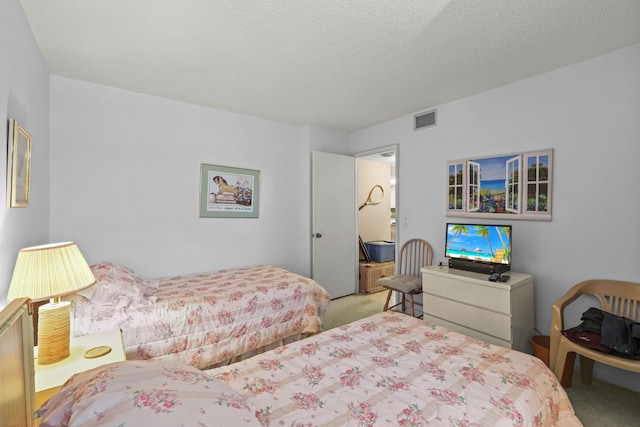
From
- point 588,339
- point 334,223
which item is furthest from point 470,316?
point 334,223

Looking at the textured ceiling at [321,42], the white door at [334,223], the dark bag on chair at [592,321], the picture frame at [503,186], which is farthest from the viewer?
the white door at [334,223]

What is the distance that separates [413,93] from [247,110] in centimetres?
191

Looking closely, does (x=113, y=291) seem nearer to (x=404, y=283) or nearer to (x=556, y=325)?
(x=404, y=283)

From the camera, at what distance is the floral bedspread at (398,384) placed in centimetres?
112

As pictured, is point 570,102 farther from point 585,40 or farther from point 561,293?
point 561,293

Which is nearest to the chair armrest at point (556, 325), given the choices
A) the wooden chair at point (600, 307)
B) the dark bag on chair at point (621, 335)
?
the wooden chair at point (600, 307)

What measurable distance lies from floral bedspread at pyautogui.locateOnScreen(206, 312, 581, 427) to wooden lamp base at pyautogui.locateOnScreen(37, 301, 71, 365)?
32.1 inches

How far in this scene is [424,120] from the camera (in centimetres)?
346

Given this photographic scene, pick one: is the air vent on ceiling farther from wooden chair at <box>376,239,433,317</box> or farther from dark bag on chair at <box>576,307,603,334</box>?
dark bag on chair at <box>576,307,603,334</box>

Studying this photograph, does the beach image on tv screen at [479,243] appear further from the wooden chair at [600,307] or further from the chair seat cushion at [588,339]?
the chair seat cushion at [588,339]

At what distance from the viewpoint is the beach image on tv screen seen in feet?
8.48

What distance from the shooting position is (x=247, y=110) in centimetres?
350

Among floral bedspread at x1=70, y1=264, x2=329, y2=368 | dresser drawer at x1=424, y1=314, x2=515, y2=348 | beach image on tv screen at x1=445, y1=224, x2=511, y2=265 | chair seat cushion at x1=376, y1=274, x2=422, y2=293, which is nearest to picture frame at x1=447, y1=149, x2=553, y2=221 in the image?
beach image on tv screen at x1=445, y1=224, x2=511, y2=265

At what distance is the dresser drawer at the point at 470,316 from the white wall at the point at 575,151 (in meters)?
0.52
